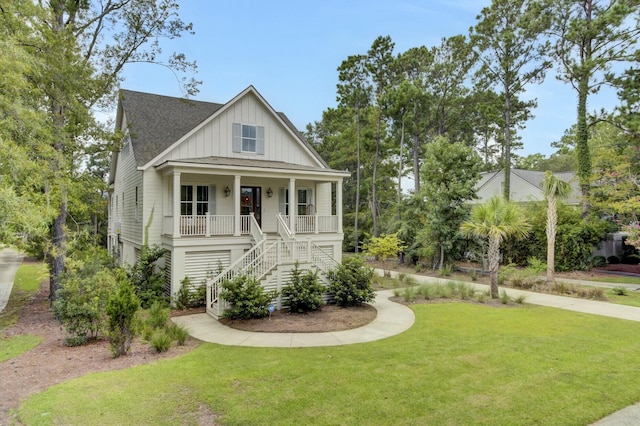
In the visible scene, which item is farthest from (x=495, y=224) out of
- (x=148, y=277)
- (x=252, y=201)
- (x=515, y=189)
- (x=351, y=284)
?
(x=515, y=189)

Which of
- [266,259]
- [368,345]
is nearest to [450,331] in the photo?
[368,345]

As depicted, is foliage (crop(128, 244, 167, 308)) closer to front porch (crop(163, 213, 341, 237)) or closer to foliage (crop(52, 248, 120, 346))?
front porch (crop(163, 213, 341, 237))

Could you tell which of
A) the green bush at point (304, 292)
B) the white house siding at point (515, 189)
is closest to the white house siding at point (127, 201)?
the green bush at point (304, 292)

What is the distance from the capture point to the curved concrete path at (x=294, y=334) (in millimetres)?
8391

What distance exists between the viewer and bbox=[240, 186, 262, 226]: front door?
1594 cm

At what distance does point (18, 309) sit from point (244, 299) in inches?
372

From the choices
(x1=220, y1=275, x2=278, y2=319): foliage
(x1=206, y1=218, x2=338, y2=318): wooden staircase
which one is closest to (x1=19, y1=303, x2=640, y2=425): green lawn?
(x1=220, y1=275, x2=278, y2=319): foliage

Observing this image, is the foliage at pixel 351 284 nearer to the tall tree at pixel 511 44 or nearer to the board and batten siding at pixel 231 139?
the board and batten siding at pixel 231 139

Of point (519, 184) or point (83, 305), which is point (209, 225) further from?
point (519, 184)

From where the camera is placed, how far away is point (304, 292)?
1116 centimetres

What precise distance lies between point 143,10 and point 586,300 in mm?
19767

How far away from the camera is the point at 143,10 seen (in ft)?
44.4

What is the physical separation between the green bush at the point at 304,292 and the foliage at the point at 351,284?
657 millimetres

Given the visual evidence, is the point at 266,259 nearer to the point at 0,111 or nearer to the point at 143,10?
the point at 0,111
